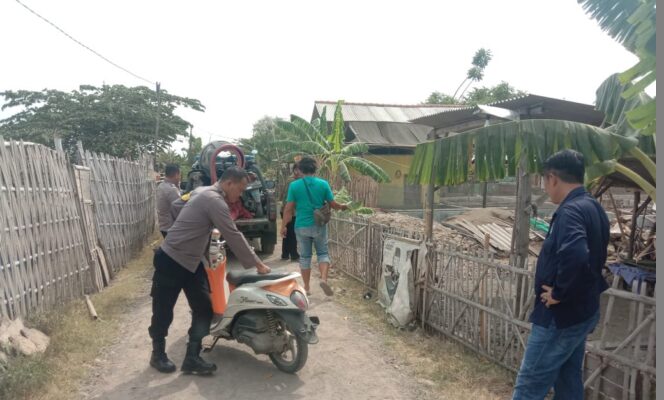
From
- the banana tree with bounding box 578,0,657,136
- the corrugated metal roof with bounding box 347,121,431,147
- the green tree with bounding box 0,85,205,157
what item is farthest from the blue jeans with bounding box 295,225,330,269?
the green tree with bounding box 0,85,205,157

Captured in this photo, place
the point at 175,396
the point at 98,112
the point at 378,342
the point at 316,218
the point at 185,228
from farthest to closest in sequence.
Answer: the point at 98,112
the point at 316,218
the point at 378,342
the point at 185,228
the point at 175,396

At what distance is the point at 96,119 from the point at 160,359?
24.1 m

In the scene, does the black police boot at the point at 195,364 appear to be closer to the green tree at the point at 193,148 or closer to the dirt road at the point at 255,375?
the dirt road at the point at 255,375

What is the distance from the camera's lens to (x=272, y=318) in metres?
4.23

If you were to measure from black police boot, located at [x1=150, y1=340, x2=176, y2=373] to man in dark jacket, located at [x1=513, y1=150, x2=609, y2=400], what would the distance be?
293 cm

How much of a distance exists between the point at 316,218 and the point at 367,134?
45.1 ft

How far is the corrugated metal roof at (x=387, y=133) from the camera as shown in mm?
19375

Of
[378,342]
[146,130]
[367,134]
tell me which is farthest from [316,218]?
[146,130]

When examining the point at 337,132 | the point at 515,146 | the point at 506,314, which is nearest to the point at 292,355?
the point at 506,314

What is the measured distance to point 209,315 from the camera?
4.32 meters

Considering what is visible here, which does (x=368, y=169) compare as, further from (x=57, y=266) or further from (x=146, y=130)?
(x=146, y=130)

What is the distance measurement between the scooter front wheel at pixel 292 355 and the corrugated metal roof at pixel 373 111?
1621 centimetres

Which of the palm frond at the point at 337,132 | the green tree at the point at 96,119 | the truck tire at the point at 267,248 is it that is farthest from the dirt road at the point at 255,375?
the green tree at the point at 96,119

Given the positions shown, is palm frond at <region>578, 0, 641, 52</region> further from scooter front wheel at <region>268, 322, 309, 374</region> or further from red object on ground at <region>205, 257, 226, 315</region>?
red object on ground at <region>205, 257, 226, 315</region>
